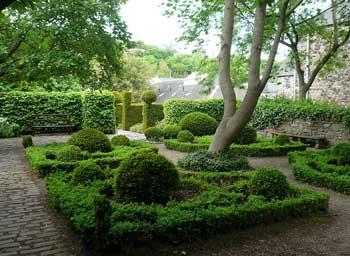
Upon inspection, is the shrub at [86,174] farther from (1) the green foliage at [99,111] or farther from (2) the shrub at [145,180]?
(1) the green foliage at [99,111]

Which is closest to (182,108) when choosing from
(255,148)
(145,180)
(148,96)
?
(148,96)

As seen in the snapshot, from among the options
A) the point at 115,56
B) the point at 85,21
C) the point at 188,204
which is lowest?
the point at 188,204

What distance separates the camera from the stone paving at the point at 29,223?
443 cm

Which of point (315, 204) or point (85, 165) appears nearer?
point (315, 204)

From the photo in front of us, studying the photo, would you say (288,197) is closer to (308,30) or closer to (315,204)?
(315,204)

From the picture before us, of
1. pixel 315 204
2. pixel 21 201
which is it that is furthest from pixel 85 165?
pixel 315 204

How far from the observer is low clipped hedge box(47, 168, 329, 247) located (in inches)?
173

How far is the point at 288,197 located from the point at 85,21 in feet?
29.1

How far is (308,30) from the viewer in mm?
15086

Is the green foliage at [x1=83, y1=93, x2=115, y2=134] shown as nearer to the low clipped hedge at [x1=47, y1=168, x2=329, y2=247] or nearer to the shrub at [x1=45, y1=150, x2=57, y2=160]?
the shrub at [x1=45, y1=150, x2=57, y2=160]

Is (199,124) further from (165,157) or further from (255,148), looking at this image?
(165,157)

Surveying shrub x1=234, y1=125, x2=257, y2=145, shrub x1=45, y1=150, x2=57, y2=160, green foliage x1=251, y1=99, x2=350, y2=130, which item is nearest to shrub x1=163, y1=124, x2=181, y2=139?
shrub x1=234, y1=125, x2=257, y2=145

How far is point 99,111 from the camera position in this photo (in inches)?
744

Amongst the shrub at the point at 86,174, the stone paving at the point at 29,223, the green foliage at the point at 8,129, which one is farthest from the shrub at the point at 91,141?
the green foliage at the point at 8,129
